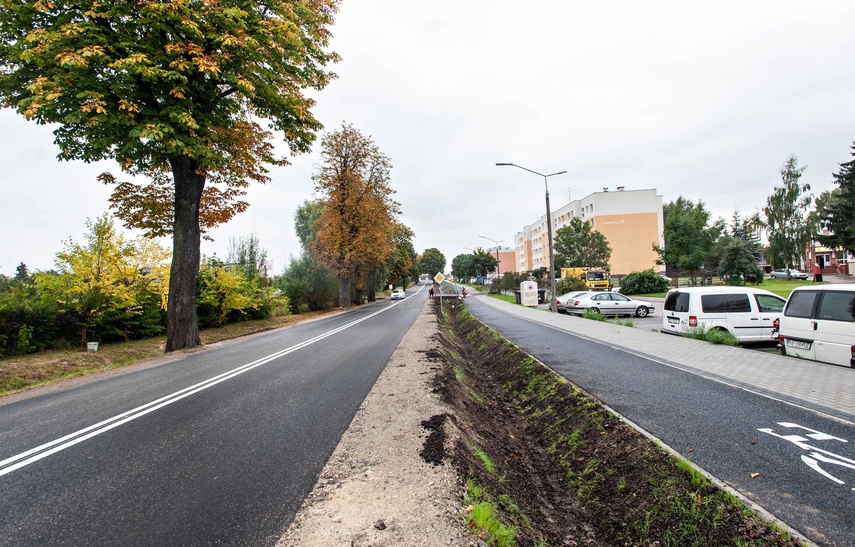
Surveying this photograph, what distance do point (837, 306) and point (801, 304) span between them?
2.66 ft

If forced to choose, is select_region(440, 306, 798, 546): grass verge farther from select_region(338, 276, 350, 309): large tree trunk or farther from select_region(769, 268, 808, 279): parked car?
select_region(769, 268, 808, 279): parked car

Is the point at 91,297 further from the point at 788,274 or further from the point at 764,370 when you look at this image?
the point at 788,274

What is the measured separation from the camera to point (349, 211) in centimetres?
3266

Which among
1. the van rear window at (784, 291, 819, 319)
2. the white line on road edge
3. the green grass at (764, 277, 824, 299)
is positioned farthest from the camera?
the green grass at (764, 277, 824, 299)

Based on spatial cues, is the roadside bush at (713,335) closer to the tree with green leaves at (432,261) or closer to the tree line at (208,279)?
the tree line at (208,279)

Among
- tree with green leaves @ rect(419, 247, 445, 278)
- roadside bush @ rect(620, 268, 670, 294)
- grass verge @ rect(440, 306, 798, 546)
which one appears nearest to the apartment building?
roadside bush @ rect(620, 268, 670, 294)

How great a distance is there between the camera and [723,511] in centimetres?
302

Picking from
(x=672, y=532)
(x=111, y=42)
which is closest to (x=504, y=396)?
(x=672, y=532)

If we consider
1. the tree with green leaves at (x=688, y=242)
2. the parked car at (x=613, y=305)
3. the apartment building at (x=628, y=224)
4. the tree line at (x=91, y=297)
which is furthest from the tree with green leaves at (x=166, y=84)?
the apartment building at (x=628, y=224)

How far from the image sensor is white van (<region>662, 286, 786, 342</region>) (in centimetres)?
1066

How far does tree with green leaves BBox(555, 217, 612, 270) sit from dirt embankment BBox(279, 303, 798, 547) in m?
46.8

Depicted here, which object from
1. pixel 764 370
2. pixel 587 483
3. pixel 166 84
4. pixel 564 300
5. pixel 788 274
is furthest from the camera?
pixel 788 274

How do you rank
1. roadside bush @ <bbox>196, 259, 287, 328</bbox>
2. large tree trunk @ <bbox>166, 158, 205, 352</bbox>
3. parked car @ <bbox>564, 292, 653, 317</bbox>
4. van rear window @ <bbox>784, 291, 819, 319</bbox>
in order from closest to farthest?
van rear window @ <bbox>784, 291, 819, 319</bbox>
large tree trunk @ <bbox>166, 158, 205, 352</bbox>
roadside bush @ <bbox>196, 259, 287, 328</bbox>
parked car @ <bbox>564, 292, 653, 317</bbox>

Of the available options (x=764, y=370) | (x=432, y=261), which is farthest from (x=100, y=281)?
(x=432, y=261)
